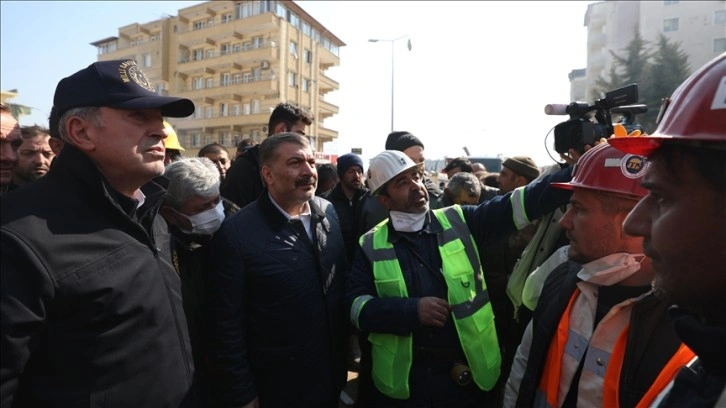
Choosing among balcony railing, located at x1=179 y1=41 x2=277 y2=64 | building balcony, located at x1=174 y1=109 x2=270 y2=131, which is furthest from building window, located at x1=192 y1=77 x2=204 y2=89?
building balcony, located at x1=174 y1=109 x2=270 y2=131

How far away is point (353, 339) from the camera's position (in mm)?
5039

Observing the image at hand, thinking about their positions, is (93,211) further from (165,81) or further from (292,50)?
(165,81)

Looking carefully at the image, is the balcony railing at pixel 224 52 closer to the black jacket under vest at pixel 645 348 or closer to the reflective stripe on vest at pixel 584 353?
the reflective stripe on vest at pixel 584 353

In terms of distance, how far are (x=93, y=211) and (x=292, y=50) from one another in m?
39.1

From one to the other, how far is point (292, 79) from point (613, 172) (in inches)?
1507

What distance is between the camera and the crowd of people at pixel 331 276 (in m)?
0.97

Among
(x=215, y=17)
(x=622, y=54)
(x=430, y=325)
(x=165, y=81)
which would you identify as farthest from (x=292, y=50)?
(x=430, y=325)

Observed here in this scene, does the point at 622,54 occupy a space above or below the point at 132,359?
above

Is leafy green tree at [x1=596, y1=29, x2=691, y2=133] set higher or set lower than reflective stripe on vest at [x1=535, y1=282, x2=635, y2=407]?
higher

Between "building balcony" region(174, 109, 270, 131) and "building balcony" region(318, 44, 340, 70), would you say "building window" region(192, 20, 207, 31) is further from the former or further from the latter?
"building balcony" region(318, 44, 340, 70)

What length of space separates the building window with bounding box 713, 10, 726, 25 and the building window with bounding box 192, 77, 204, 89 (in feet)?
151

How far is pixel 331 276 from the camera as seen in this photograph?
2.78 m

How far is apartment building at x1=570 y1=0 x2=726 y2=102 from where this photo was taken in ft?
132

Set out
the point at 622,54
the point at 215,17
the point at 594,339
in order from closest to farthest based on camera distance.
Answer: the point at 594,339, the point at 215,17, the point at 622,54
